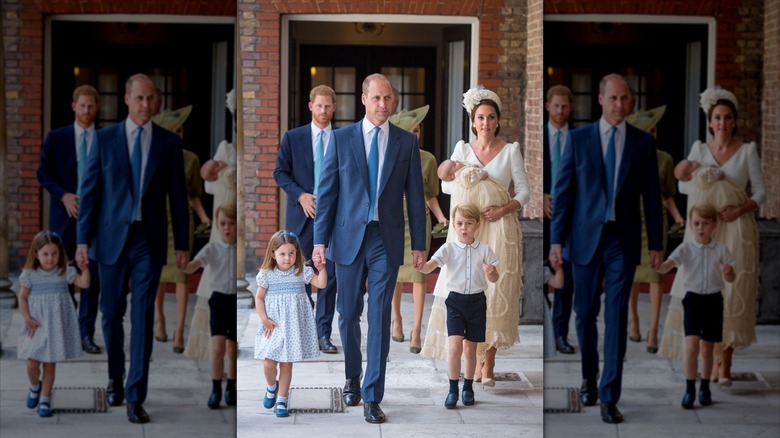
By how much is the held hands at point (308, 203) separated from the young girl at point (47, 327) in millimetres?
899

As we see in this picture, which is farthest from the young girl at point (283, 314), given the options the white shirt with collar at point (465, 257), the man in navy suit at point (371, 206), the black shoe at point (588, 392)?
the black shoe at point (588, 392)

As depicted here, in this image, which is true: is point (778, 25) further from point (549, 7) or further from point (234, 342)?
point (234, 342)

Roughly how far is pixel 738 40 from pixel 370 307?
1.82m

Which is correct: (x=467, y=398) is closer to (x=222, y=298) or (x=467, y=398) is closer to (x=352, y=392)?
(x=352, y=392)

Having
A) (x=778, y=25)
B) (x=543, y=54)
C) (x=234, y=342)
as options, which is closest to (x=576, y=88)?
(x=543, y=54)

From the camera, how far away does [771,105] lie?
5.60 metres

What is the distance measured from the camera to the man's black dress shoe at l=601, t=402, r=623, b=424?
226 inches

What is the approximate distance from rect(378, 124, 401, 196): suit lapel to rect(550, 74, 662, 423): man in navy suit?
0.66 metres

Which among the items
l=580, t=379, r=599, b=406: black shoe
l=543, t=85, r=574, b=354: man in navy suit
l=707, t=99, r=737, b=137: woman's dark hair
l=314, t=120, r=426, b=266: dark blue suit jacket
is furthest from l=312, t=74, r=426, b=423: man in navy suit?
l=707, t=99, r=737, b=137: woman's dark hair

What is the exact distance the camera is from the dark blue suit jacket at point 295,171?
570 centimetres

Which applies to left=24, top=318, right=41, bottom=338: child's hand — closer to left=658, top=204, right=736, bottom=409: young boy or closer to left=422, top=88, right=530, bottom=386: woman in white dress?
left=422, top=88, right=530, bottom=386: woman in white dress

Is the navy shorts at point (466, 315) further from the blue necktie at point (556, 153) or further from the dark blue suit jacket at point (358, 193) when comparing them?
the blue necktie at point (556, 153)

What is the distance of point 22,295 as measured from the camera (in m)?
5.53

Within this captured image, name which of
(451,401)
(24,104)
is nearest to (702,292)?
(451,401)
